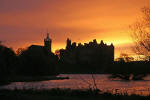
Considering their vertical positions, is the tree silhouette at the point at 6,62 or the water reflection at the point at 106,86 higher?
the tree silhouette at the point at 6,62

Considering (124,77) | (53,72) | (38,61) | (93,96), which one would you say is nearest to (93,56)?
(93,96)

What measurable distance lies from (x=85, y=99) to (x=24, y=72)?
319ft

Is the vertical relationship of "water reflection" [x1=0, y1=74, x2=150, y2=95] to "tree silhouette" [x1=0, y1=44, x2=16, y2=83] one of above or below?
below

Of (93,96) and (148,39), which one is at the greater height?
(148,39)

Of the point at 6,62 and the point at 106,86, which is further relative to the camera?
the point at 6,62

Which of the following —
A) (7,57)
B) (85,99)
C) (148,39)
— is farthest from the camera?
(7,57)

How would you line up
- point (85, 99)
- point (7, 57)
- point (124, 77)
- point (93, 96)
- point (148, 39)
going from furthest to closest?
1. point (124, 77)
2. point (7, 57)
3. point (148, 39)
4. point (93, 96)
5. point (85, 99)

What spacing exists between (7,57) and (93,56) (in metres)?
49.6

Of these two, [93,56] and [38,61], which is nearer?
[93,56]

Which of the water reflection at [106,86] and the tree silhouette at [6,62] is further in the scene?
the tree silhouette at [6,62]

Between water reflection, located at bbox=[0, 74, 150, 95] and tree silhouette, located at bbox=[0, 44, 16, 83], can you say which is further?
tree silhouette, located at bbox=[0, 44, 16, 83]

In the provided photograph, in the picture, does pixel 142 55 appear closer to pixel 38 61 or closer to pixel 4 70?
pixel 4 70

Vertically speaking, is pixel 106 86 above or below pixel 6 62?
below

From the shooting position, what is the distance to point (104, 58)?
30.2 m
